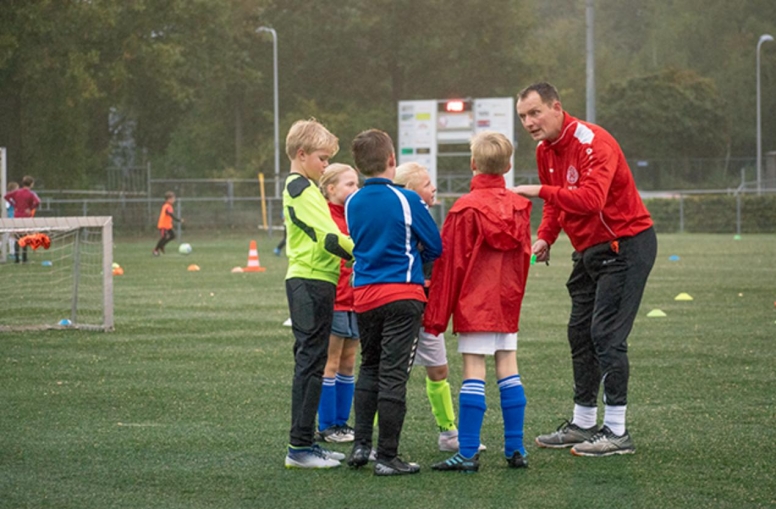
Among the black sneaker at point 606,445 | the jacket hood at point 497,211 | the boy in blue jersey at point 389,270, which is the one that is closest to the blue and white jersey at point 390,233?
the boy in blue jersey at point 389,270

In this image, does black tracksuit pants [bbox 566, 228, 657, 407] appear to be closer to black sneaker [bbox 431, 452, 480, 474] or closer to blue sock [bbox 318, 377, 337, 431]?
black sneaker [bbox 431, 452, 480, 474]

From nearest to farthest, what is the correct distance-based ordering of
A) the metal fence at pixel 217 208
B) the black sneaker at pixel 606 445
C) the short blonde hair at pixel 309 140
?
1. the short blonde hair at pixel 309 140
2. the black sneaker at pixel 606 445
3. the metal fence at pixel 217 208

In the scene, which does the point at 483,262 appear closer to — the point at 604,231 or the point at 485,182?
the point at 485,182

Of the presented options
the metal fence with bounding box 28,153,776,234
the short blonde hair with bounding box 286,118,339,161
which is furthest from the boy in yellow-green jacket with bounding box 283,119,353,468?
the metal fence with bounding box 28,153,776,234

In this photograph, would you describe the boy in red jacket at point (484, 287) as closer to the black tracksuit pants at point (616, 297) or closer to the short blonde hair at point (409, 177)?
the short blonde hair at point (409, 177)

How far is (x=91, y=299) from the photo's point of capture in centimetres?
1388

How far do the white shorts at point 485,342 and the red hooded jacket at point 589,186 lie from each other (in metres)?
0.73

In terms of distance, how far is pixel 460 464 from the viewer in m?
5.93

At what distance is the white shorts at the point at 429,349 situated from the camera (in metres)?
6.47

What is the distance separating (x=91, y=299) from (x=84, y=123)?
121 ft

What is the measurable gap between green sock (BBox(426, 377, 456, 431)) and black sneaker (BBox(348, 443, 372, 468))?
1.91 feet

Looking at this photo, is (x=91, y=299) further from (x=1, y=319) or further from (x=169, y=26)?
(x=169, y=26)

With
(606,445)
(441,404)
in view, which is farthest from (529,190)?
(606,445)

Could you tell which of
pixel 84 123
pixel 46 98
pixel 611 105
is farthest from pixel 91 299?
pixel 611 105
